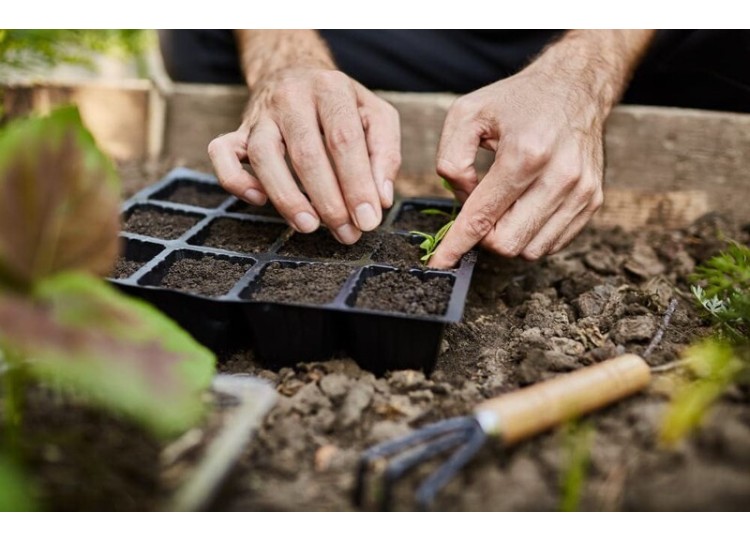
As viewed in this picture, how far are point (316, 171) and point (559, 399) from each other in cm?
73

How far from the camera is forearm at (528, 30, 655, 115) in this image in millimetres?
1911

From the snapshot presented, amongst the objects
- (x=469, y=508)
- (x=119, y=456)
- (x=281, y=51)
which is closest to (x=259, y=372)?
(x=119, y=456)

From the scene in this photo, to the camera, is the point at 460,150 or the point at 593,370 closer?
the point at 593,370

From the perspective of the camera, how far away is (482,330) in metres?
1.72

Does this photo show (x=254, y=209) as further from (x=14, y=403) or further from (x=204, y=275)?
(x=14, y=403)

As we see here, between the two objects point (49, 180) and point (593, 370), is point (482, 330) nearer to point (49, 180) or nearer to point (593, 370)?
point (593, 370)

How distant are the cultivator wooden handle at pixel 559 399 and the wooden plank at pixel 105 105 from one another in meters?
2.00

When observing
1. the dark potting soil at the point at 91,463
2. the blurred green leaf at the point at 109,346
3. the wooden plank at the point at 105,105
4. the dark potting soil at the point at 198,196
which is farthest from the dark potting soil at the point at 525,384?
the wooden plank at the point at 105,105

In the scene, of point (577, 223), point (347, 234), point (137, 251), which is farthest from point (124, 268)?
point (577, 223)

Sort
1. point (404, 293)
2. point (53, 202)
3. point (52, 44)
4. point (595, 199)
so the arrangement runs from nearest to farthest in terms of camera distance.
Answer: point (53, 202) → point (404, 293) → point (595, 199) → point (52, 44)

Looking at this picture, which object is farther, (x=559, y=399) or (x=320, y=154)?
(x=320, y=154)

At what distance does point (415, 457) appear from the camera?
3.48ft

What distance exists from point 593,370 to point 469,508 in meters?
0.34

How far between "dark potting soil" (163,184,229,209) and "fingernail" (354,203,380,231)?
622mm
